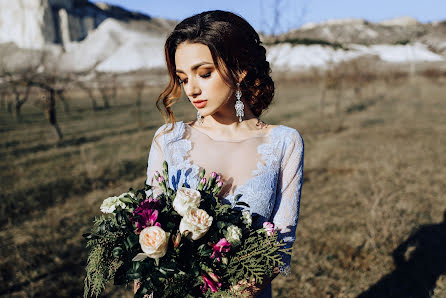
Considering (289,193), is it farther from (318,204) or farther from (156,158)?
(318,204)

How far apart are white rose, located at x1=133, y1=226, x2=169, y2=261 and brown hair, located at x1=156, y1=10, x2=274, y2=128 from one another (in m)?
0.80

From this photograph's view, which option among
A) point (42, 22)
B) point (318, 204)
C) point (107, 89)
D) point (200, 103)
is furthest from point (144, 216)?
point (42, 22)

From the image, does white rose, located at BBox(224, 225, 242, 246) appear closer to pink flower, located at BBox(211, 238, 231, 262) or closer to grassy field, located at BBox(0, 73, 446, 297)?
pink flower, located at BBox(211, 238, 231, 262)

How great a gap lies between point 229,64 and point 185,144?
0.48m

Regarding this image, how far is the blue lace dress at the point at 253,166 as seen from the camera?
1.55m

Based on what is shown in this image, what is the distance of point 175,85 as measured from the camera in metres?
1.78

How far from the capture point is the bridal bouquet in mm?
1120

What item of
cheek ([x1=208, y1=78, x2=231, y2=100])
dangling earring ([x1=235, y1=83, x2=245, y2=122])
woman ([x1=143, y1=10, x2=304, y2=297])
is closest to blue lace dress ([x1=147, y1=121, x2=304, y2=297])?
woman ([x1=143, y1=10, x2=304, y2=297])

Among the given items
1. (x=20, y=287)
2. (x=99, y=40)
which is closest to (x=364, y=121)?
(x=20, y=287)

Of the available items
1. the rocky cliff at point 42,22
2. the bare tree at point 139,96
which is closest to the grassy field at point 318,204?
the bare tree at point 139,96

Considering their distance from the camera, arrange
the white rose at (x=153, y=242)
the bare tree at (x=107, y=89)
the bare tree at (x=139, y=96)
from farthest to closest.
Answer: the bare tree at (x=107, y=89) → the bare tree at (x=139, y=96) → the white rose at (x=153, y=242)

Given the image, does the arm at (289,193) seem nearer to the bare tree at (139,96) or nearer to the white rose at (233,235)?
the white rose at (233,235)

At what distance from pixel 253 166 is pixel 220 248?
1.83 feet

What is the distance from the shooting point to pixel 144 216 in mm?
1165
